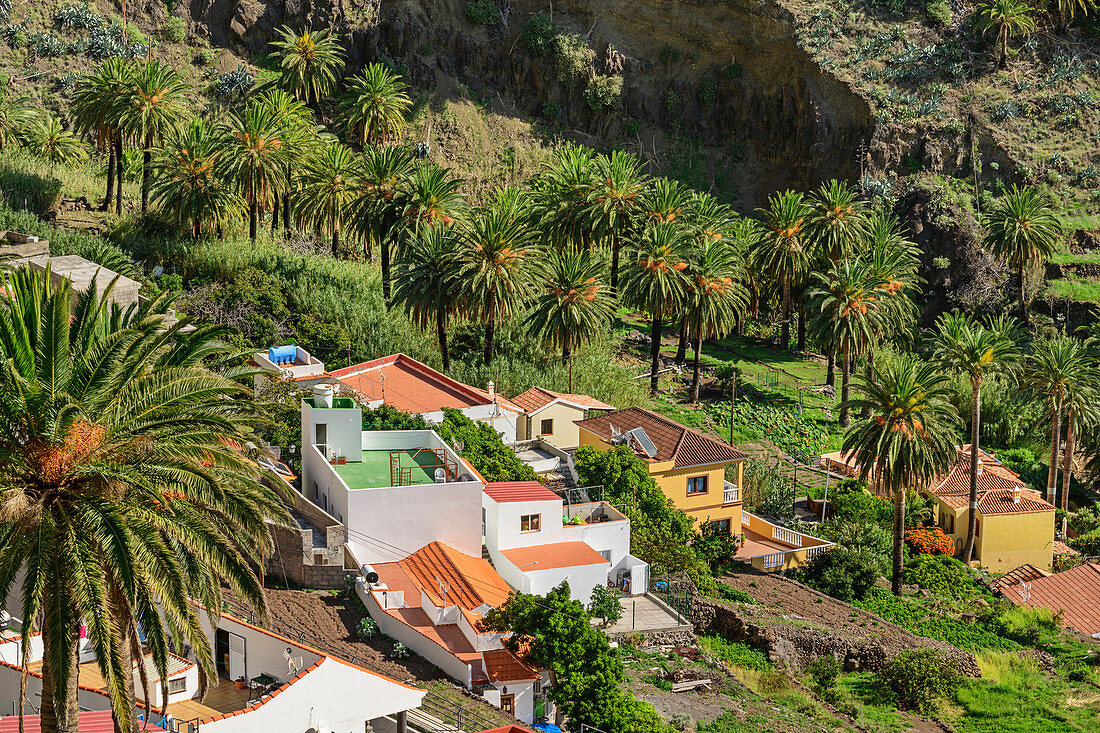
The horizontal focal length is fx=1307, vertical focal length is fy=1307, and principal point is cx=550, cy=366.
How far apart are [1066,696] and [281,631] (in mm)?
32707

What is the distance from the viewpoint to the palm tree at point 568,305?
72.9m

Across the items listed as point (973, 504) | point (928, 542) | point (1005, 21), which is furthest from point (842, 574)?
point (1005, 21)

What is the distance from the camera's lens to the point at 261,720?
33.8 m

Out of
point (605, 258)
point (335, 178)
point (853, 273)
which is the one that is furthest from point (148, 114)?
point (853, 273)

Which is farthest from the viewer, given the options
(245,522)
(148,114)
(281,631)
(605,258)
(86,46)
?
(86,46)

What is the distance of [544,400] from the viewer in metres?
67.8

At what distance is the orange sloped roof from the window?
14758mm

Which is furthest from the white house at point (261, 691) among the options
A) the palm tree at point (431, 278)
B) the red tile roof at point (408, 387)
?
the palm tree at point (431, 278)

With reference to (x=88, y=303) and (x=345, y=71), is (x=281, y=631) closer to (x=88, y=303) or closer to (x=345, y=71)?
(x=88, y=303)

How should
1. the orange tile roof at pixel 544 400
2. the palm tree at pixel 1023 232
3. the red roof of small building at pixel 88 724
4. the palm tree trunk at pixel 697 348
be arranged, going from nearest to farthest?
1. the red roof of small building at pixel 88 724
2. the orange tile roof at pixel 544 400
3. the palm tree trunk at pixel 697 348
4. the palm tree at pixel 1023 232

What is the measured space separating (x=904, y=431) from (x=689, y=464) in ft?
32.7

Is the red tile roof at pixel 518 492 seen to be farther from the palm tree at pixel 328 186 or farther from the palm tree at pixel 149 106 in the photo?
the palm tree at pixel 149 106

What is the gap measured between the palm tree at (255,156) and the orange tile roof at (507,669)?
40.6m

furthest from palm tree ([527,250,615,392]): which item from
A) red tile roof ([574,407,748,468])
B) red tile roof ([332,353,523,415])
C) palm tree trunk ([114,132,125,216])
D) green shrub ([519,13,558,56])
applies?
green shrub ([519,13,558,56])
